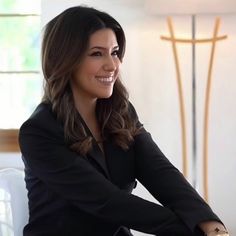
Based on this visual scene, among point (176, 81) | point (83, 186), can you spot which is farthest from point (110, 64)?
point (176, 81)

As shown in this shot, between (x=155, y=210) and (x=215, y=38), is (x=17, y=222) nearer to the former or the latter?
(x=155, y=210)

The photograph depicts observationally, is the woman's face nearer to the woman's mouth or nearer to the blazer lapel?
the woman's mouth

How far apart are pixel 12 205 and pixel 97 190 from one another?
424mm

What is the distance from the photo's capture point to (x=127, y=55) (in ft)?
8.90

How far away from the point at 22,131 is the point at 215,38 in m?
Result: 1.41

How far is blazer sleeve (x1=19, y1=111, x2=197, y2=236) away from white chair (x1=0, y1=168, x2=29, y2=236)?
0.81 feet

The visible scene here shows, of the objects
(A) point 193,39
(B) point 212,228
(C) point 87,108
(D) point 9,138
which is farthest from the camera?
(D) point 9,138

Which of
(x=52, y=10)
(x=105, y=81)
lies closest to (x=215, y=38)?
(x=52, y=10)

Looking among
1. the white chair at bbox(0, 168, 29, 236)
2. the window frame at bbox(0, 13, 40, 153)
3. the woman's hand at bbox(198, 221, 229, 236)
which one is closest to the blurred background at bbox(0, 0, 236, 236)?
the window frame at bbox(0, 13, 40, 153)

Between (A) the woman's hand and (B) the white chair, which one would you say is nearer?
(A) the woman's hand

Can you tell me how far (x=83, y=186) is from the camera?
1.29m

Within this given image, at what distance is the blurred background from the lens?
2672 millimetres

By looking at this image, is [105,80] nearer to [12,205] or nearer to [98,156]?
[98,156]

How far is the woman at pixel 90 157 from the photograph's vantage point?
1.27 meters
